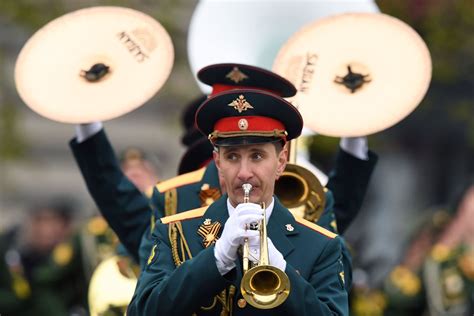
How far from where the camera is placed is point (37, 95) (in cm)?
861

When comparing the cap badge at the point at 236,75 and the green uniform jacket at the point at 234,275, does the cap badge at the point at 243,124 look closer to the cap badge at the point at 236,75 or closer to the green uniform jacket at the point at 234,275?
the green uniform jacket at the point at 234,275

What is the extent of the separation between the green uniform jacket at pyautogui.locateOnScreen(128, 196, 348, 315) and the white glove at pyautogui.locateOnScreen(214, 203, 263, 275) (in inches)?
1.4

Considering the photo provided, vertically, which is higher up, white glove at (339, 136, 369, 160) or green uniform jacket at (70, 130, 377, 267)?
white glove at (339, 136, 369, 160)

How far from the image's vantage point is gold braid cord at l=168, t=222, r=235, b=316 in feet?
23.5

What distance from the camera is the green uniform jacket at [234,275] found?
273 inches

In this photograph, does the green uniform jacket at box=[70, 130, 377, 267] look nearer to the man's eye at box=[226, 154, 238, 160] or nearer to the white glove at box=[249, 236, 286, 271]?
the man's eye at box=[226, 154, 238, 160]

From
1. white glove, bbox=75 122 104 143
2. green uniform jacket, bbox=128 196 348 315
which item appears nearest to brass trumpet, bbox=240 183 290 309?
green uniform jacket, bbox=128 196 348 315

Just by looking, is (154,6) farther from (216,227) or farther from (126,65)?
(216,227)

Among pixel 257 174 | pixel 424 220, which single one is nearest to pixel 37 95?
pixel 257 174

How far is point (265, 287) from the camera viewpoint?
22.2ft

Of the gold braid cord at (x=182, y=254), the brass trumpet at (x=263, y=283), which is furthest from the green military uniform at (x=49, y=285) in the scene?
the brass trumpet at (x=263, y=283)

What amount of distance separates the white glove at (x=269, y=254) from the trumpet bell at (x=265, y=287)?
0.27 ft

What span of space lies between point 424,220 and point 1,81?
18.7 feet

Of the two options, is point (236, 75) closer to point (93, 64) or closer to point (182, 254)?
point (93, 64)
